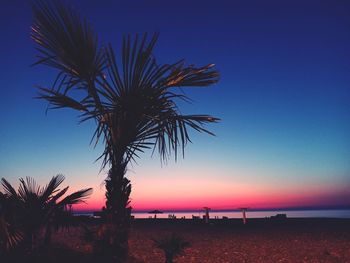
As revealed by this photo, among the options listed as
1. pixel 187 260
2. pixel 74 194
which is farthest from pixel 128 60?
pixel 187 260

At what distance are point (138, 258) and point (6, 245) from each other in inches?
235

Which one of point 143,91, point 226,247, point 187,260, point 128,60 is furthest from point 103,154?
point 226,247

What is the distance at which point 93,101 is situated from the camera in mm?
4820

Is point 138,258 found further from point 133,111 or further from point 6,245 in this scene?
point 133,111

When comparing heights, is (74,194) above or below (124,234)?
above

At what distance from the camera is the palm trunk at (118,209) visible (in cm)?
470

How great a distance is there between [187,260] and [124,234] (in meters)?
5.49

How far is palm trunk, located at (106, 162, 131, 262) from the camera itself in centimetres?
470

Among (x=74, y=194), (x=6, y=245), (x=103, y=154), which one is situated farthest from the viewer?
(x=74, y=194)

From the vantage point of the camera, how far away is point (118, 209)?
488 cm

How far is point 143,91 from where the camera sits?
4629mm

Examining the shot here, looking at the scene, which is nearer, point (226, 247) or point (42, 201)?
point (42, 201)

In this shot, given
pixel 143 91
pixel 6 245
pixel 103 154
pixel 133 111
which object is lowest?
pixel 6 245

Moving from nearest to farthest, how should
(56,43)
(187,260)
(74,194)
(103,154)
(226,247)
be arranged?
(56,43), (103,154), (74,194), (187,260), (226,247)
